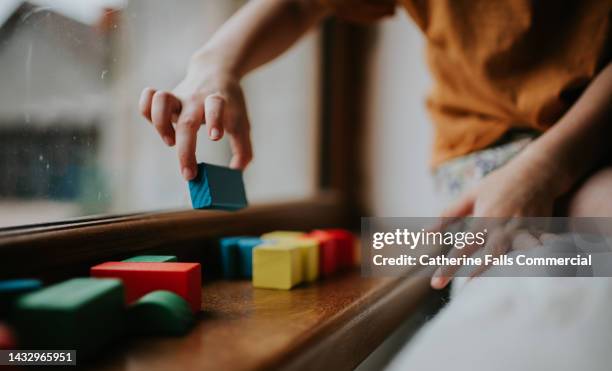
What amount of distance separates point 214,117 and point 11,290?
0.75 feet

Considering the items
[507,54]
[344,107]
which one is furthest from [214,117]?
[344,107]

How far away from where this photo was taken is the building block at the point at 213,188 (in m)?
0.46

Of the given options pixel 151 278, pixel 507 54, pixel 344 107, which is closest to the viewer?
pixel 151 278

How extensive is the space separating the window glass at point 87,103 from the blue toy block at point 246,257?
104 mm

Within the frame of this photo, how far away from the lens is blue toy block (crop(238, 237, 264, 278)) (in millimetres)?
588

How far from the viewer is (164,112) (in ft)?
1.51

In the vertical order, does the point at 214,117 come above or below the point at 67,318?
above

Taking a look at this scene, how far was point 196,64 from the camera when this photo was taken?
542mm

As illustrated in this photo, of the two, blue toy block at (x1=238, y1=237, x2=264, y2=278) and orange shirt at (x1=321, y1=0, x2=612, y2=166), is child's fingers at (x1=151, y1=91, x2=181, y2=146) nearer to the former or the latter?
blue toy block at (x1=238, y1=237, x2=264, y2=278)

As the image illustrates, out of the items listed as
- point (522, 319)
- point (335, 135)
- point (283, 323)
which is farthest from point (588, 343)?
point (335, 135)

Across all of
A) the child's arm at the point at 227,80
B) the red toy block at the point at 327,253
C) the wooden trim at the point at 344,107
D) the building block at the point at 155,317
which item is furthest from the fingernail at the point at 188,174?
the wooden trim at the point at 344,107

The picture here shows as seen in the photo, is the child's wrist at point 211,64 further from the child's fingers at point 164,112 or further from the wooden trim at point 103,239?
the wooden trim at point 103,239

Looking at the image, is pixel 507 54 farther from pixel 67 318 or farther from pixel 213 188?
pixel 67 318

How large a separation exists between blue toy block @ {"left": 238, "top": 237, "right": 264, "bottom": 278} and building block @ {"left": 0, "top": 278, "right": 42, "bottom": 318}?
268 millimetres
